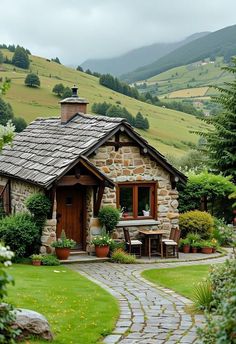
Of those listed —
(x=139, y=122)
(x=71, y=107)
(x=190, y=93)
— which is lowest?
(x=71, y=107)

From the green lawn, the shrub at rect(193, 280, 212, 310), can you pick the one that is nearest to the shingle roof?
the green lawn

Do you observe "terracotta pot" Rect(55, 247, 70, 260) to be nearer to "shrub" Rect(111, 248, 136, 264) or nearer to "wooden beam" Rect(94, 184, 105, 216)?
"shrub" Rect(111, 248, 136, 264)

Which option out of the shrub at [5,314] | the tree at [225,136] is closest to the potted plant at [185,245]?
the tree at [225,136]

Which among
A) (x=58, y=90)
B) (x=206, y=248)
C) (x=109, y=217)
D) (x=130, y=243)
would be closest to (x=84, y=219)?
(x=109, y=217)

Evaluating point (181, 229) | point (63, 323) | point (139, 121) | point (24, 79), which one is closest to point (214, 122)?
point (181, 229)

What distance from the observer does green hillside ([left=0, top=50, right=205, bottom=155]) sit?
85125 millimetres

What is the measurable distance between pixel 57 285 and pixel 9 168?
9.84 m

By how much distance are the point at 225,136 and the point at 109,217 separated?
12.0 metres

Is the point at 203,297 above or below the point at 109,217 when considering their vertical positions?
below

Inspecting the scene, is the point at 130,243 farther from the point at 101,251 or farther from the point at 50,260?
the point at 50,260

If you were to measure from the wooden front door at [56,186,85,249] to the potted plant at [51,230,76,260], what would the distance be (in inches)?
56.9

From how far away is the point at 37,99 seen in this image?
3546 inches

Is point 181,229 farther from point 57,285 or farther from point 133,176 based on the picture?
point 57,285

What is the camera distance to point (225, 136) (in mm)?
33656
